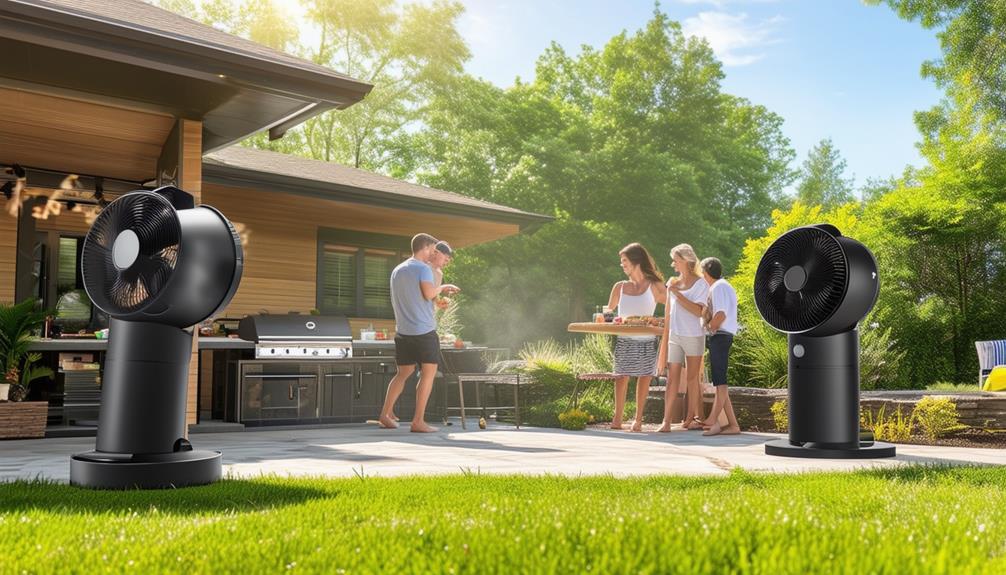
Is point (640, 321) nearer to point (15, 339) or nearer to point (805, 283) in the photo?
point (805, 283)

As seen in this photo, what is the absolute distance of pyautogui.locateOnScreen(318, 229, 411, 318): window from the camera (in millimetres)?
13969

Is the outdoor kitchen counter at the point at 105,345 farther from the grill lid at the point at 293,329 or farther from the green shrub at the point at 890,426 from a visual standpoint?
the green shrub at the point at 890,426

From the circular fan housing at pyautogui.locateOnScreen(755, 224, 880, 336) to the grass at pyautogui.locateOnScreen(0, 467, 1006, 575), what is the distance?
1322 millimetres

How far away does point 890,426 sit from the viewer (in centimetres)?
820

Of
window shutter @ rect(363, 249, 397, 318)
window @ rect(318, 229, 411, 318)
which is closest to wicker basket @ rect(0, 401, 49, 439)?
window @ rect(318, 229, 411, 318)

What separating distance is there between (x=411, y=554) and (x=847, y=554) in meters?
1.32

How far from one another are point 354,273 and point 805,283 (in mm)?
9295

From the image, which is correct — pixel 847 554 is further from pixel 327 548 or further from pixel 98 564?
pixel 98 564

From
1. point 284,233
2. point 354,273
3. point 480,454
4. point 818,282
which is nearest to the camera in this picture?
point 818,282

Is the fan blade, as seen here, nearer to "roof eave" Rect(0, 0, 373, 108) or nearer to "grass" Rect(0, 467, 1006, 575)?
"grass" Rect(0, 467, 1006, 575)

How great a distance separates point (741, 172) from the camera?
3719 centimetres

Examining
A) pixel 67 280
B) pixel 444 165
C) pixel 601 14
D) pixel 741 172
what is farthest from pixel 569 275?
pixel 67 280

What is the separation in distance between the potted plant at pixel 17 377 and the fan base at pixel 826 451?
6686 mm

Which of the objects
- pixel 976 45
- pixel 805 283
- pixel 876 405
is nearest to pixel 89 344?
pixel 805 283
